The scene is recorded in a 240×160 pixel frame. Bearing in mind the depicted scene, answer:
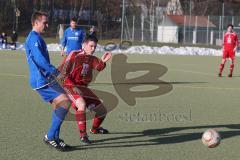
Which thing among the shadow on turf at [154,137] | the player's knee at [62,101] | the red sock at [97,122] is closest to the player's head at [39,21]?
the player's knee at [62,101]

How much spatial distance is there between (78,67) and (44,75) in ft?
2.74

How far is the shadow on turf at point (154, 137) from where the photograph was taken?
7223 mm

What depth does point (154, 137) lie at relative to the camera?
7.75 m

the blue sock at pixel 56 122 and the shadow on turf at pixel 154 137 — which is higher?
the blue sock at pixel 56 122

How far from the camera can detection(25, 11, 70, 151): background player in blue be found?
6.41 m

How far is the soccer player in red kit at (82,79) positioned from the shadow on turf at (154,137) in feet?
0.98

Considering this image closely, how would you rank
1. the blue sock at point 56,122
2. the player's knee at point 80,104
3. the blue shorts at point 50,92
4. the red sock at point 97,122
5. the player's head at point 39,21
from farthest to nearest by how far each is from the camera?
the red sock at point 97,122 → the player's knee at point 80,104 → the blue sock at point 56,122 → the blue shorts at point 50,92 → the player's head at point 39,21

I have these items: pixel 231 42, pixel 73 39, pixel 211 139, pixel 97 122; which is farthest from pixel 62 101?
pixel 231 42

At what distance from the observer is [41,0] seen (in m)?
66.0

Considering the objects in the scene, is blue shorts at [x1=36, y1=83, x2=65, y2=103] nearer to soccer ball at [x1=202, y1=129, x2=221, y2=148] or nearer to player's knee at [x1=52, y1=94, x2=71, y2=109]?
player's knee at [x1=52, y1=94, x2=71, y2=109]

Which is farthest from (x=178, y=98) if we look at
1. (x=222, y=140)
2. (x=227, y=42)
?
(x=227, y=42)

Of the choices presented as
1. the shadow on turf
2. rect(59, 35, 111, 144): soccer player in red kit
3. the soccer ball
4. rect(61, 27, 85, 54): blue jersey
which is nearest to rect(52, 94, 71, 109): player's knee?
rect(59, 35, 111, 144): soccer player in red kit

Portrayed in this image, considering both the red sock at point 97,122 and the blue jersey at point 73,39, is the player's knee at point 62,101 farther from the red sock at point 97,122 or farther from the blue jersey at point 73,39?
the blue jersey at point 73,39

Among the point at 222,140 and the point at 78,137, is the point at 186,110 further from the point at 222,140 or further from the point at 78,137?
the point at 78,137
